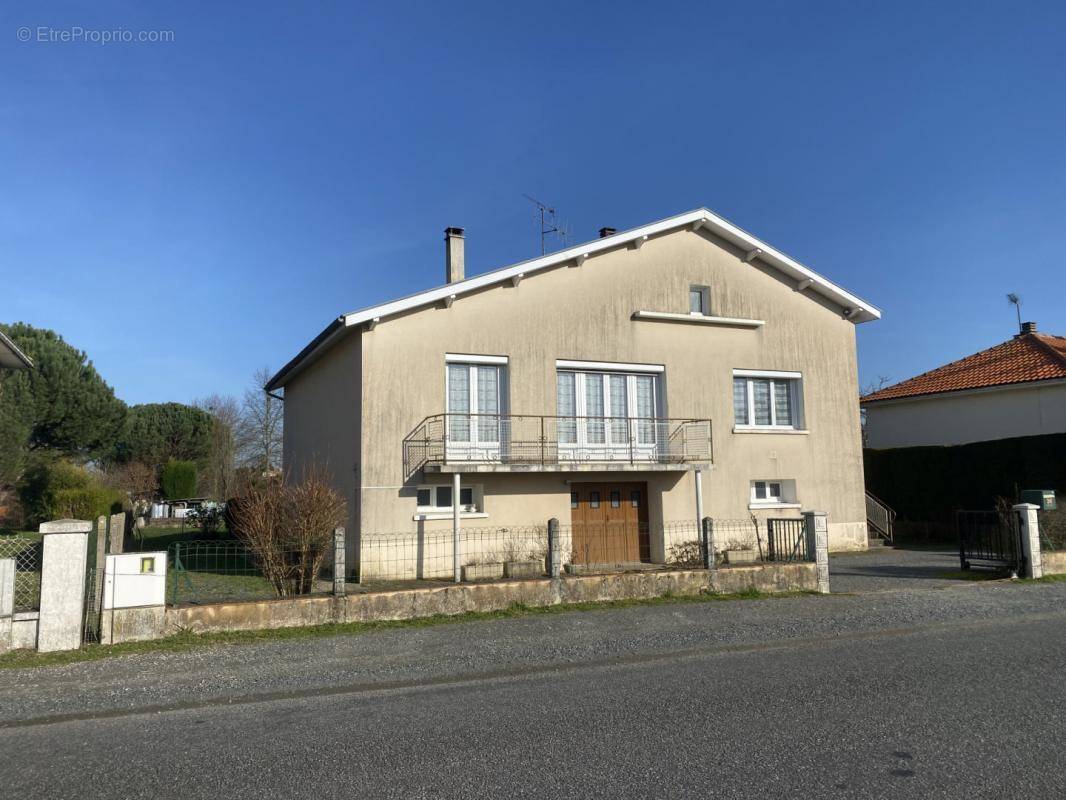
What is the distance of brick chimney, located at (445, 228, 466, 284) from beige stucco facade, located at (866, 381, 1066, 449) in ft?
53.7

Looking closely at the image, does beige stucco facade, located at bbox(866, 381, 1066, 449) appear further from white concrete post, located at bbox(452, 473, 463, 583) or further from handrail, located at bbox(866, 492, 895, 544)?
white concrete post, located at bbox(452, 473, 463, 583)

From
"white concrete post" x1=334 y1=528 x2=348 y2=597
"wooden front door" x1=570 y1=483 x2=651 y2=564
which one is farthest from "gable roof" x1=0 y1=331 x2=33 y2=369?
"wooden front door" x1=570 y1=483 x2=651 y2=564

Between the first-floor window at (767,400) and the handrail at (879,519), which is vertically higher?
the first-floor window at (767,400)

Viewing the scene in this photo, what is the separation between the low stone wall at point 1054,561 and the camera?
573 inches

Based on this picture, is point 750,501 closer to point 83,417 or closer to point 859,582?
point 859,582

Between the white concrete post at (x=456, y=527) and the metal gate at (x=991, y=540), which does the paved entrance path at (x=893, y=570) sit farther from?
the white concrete post at (x=456, y=527)

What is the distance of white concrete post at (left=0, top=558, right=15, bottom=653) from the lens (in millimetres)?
8539

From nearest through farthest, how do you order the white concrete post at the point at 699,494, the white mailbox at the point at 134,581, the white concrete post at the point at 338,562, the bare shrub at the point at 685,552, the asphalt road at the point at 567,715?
the asphalt road at the point at 567,715 < the white mailbox at the point at 134,581 < the white concrete post at the point at 338,562 < the bare shrub at the point at 685,552 < the white concrete post at the point at 699,494

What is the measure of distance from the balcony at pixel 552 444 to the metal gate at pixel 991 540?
17.0 ft

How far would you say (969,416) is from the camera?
25094mm

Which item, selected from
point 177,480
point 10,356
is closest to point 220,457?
point 177,480

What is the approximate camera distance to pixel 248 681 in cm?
765

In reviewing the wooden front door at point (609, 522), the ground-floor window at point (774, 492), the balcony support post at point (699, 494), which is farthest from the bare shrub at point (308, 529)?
the ground-floor window at point (774, 492)

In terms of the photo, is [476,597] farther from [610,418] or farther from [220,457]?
[220,457]
